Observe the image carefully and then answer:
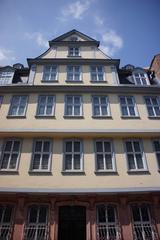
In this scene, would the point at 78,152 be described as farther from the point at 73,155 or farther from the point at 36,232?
the point at 36,232

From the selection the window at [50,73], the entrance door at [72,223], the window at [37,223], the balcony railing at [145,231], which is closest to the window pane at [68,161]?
the entrance door at [72,223]

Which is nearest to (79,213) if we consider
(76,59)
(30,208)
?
(30,208)

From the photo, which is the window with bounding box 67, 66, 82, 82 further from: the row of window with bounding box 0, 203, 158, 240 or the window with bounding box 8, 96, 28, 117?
the row of window with bounding box 0, 203, 158, 240

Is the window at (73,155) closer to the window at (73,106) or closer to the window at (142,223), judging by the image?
the window at (73,106)

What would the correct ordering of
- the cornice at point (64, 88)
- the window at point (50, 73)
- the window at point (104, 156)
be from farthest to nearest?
the window at point (50, 73) < the cornice at point (64, 88) < the window at point (104, 156)

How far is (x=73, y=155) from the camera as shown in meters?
9.66

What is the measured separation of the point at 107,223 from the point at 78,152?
3.71 m

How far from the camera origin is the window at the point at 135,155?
31.1ft

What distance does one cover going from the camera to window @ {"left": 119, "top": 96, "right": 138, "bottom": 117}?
36.8 ft

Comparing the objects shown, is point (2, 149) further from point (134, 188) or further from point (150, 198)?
point (150, 198)

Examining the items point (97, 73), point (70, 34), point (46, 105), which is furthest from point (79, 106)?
point (70, 34)

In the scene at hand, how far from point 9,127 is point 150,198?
8.59 meters

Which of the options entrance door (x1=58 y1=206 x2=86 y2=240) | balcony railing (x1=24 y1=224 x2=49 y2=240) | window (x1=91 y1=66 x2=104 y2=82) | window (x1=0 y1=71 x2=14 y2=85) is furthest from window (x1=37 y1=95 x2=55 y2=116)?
balcony railing (x1=24 y1=224 x2=49 y2=240)

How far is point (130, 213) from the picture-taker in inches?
336
